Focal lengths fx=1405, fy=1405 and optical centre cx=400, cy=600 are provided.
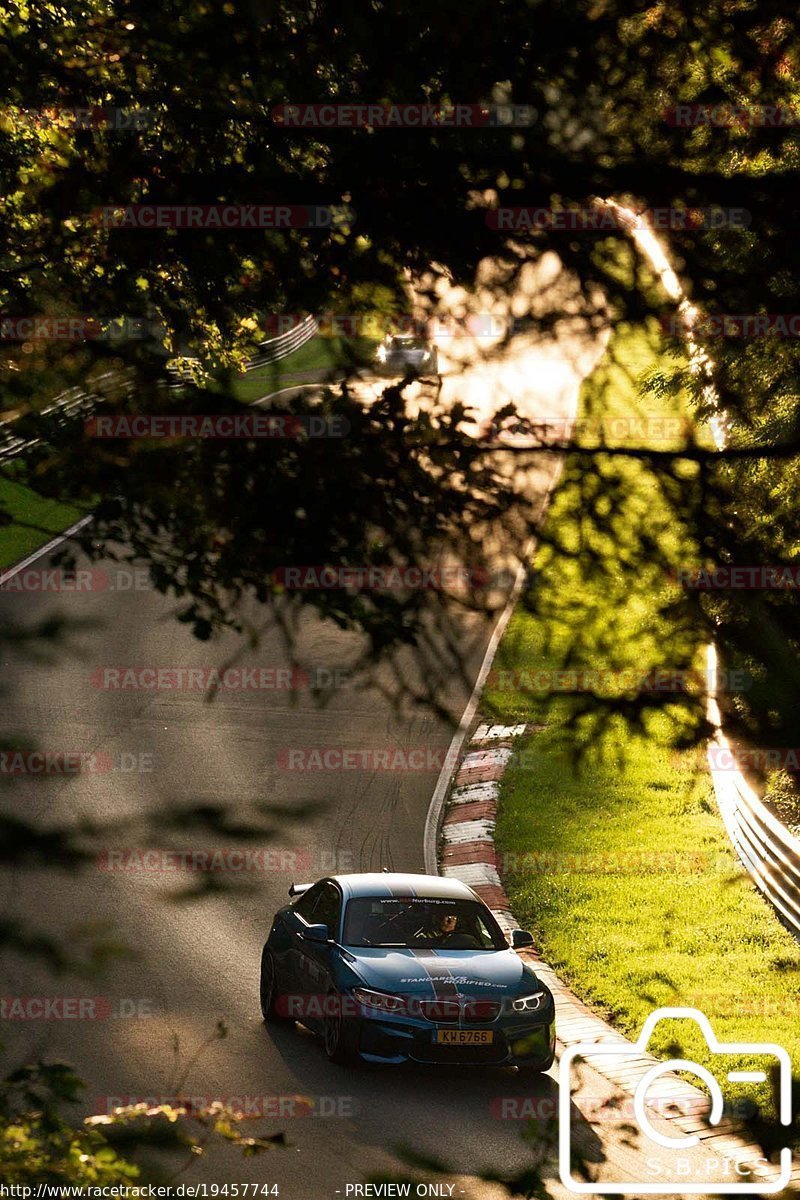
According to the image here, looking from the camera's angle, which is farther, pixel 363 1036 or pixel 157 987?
pixel 157 987

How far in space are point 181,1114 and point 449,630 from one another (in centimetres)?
197

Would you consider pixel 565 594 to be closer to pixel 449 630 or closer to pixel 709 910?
pixel 449 630

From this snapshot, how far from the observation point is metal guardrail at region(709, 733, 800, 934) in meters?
13.7

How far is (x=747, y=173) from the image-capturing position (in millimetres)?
5328

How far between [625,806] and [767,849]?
468cm

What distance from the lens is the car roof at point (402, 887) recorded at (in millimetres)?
12461

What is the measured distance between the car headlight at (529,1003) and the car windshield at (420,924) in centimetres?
88

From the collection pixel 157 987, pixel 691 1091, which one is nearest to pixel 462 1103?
pixel 691 1091
